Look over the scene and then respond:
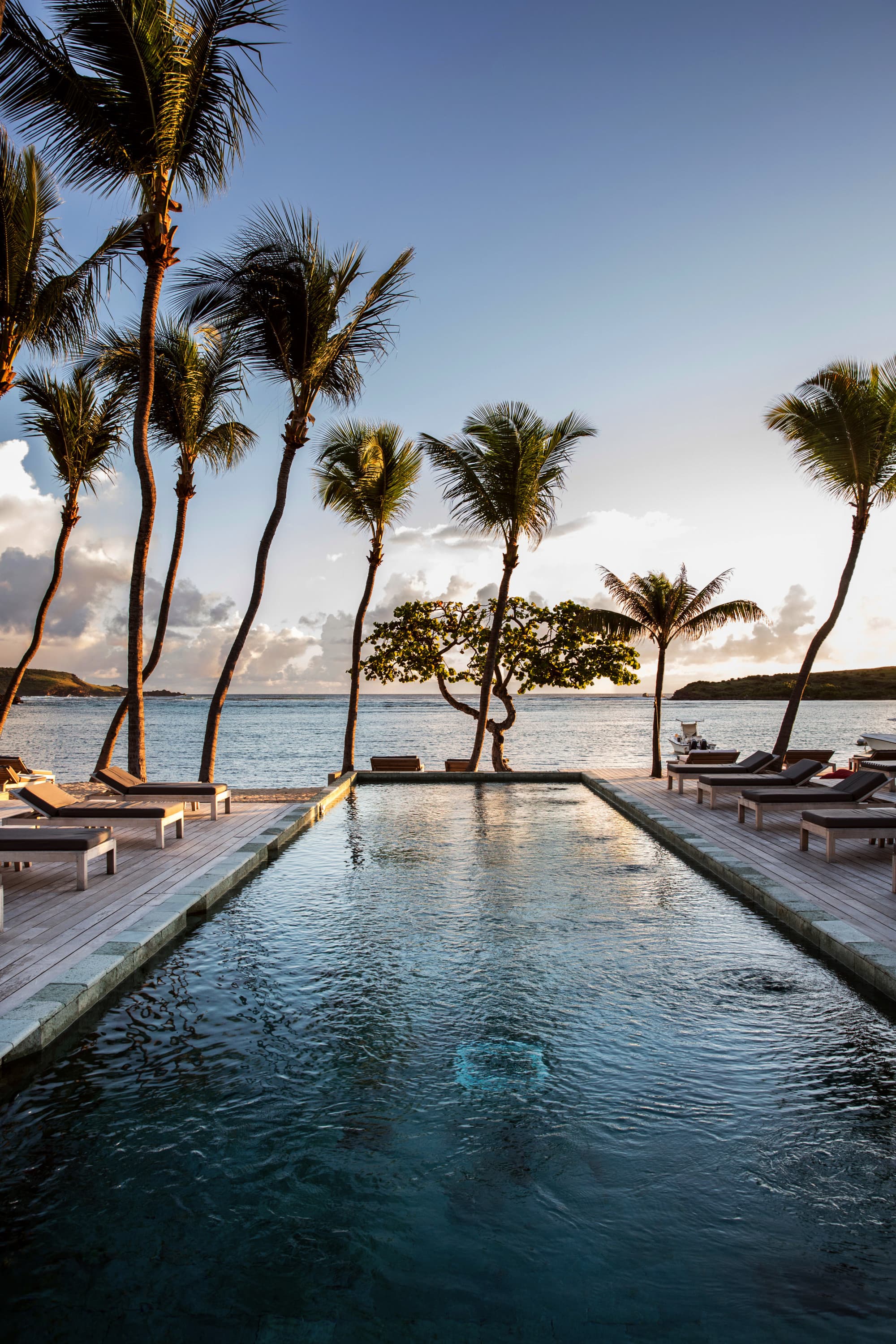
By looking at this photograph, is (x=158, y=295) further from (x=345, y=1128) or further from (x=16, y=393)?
(x=345, y=1128)

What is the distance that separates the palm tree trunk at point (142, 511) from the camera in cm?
1072

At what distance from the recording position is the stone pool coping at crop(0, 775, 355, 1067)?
12.3 ft

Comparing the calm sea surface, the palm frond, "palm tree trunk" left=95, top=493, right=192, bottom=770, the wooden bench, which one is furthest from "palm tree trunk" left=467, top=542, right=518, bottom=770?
the calm sea surface

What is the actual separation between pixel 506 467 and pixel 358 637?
4635 millimetres

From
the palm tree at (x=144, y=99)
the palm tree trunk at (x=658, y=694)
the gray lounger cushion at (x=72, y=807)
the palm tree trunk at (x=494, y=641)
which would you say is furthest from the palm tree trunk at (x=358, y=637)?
the gray lounger cushion at (x=72, y=807)

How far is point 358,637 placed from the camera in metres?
17.3

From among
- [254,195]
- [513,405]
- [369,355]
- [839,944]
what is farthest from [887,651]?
[839,944]

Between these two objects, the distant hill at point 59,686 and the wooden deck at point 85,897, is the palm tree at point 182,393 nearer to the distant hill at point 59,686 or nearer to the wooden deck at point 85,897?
the wooden deck at point 85,897

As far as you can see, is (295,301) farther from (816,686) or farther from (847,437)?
(816,686)

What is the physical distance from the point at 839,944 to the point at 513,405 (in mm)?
12772

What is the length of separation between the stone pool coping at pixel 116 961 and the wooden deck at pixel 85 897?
0.26 ft

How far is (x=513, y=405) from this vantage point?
1588 centimetres

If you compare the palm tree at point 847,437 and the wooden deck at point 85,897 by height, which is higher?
the palm tree at point 847,437

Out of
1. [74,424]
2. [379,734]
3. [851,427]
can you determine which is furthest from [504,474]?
[379,734]
